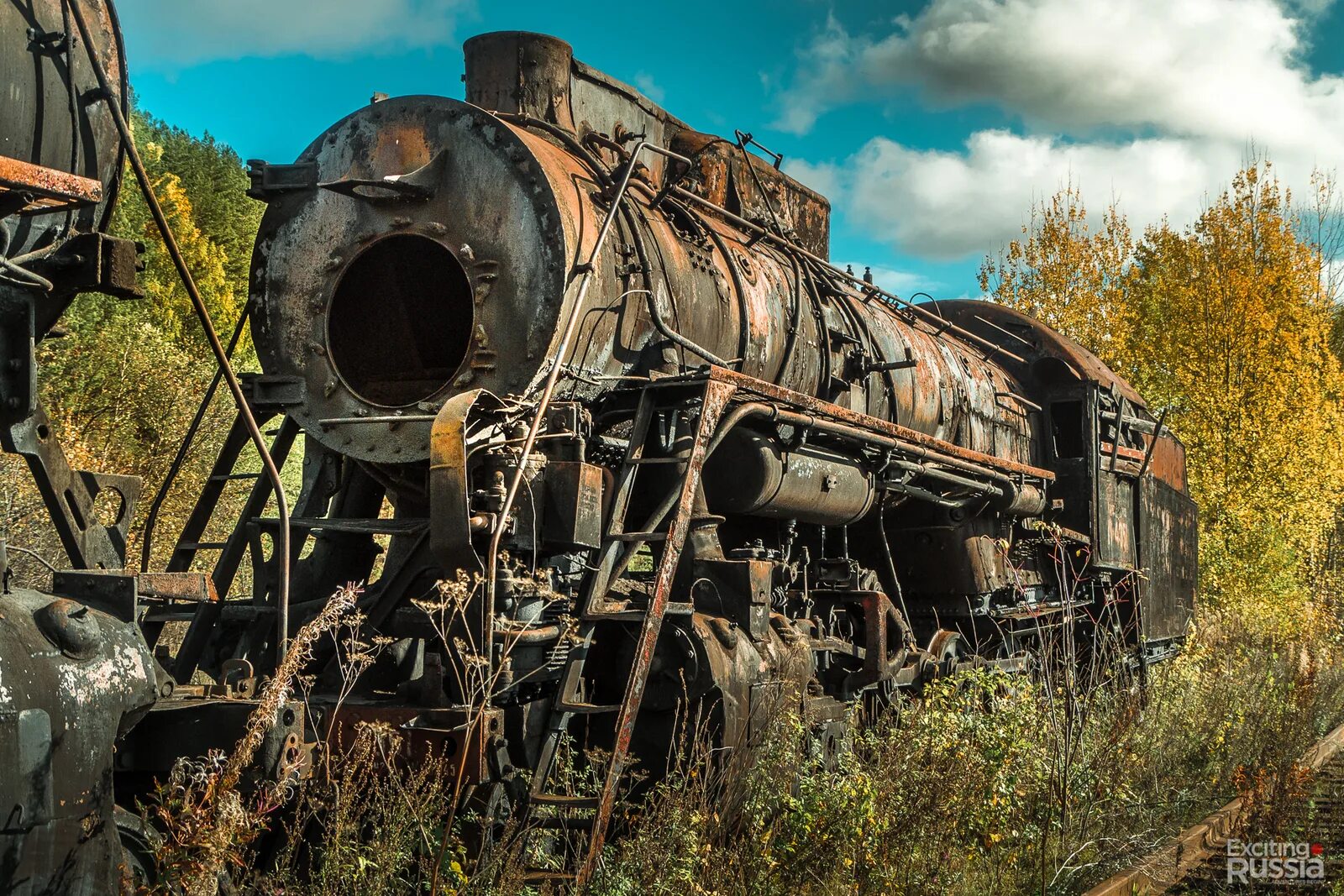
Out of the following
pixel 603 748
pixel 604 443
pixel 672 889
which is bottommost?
pixel 672 889

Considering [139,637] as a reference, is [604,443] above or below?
above

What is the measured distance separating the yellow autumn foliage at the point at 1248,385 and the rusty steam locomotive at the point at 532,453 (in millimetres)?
11785

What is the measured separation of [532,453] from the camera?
495 centimetres

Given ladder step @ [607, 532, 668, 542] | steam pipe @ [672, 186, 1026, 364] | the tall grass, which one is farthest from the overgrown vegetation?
steam pipe @ [672, 186, 1026, 364]

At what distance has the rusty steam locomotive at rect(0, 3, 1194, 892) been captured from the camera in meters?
4.44

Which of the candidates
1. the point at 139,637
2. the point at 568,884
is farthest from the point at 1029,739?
the point at 139,637

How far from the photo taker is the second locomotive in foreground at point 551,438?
471 centimetres

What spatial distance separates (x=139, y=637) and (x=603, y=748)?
2186 millimetres

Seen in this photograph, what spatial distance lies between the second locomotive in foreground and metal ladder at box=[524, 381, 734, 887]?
17mm

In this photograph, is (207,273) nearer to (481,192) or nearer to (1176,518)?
(1176,518)

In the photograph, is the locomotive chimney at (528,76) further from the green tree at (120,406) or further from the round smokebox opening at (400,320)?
the green tree at (120,406)

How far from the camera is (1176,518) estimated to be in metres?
12.4

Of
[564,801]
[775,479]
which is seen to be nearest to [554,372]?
[775,479]

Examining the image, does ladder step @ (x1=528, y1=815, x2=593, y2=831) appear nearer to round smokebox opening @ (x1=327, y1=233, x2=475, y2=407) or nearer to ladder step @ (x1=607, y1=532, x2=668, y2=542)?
ladder step @ (x1=607, y1=532, x2=668, y2=542)
